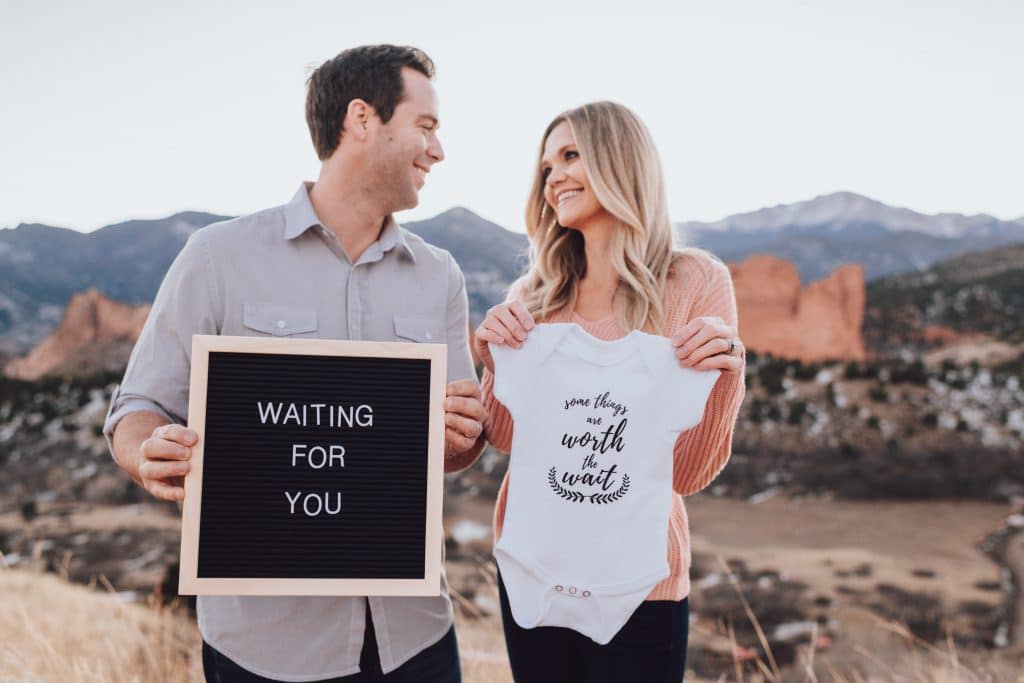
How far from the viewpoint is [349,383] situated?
5.95 ft

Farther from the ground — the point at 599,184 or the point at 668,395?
the point at 599,184

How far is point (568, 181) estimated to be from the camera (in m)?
2.33

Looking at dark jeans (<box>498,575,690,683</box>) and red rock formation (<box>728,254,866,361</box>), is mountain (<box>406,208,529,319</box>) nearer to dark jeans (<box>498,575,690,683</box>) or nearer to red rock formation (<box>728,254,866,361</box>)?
red rock formation (<box>728,254,866,361</box>)

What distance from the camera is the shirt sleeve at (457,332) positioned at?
91.4 inches

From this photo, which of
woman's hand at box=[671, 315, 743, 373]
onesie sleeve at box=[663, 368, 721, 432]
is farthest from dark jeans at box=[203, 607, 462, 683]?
woman's hand at box=[671, 315, 743, 373]

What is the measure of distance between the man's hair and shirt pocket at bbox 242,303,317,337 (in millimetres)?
539

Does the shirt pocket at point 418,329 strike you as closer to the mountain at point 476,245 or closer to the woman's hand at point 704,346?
the woman's hand at point 704,346

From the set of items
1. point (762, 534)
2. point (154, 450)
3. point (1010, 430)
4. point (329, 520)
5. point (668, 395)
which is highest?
point (668, 395)

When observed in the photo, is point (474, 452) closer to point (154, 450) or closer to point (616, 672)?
point (616, 672)

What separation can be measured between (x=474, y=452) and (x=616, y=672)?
0.67 metres

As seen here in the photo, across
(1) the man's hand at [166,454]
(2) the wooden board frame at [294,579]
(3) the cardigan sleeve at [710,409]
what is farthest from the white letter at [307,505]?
(3) the cardigan sleeve at [710,409]

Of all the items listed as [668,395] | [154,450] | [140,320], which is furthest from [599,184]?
[140,320]

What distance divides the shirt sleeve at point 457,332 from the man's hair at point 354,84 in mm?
488

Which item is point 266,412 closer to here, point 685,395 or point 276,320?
point 276,320
